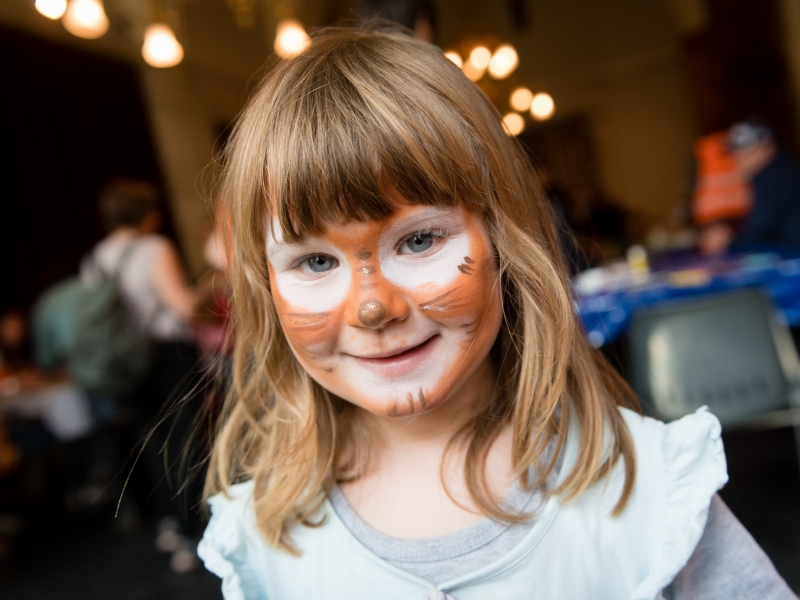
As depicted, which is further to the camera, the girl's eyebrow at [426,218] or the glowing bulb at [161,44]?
the glowing bulb at [161,44]

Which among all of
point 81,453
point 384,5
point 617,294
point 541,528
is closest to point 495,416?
point 541,528

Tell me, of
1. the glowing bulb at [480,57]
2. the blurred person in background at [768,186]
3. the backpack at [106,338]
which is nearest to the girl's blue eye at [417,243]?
the backpack at [106,338]

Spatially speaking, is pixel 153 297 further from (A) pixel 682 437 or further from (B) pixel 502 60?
(B) pixel 502 60

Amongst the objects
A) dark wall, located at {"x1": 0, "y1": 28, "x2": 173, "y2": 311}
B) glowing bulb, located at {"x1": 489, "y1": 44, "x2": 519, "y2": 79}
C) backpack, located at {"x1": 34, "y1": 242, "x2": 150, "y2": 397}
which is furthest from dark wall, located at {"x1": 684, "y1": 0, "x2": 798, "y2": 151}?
dark wall, located at {"x1": 0, "y1": 28, "x2": 173, "y2": 311}

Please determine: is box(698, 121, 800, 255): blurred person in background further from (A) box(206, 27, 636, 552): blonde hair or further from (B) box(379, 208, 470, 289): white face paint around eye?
(B) box(379, 208, 470, 289): white face paint around eye

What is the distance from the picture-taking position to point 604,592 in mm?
689

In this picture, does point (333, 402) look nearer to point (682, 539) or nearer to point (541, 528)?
point (541, 528)

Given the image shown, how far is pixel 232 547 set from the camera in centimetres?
A: 75

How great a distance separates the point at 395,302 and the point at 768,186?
2.84 meters

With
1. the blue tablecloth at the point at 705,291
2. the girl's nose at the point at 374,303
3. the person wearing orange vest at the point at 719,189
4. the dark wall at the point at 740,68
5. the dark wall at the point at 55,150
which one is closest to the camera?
the girl's nose at the point at 374,303

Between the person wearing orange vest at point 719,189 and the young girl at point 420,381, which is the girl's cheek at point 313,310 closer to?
the young girl at point 420,381

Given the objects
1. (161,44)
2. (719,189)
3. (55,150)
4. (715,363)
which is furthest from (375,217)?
(55,150)

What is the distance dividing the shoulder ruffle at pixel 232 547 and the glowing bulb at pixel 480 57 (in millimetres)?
4034

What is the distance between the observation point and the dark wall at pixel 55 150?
15.0 feet
